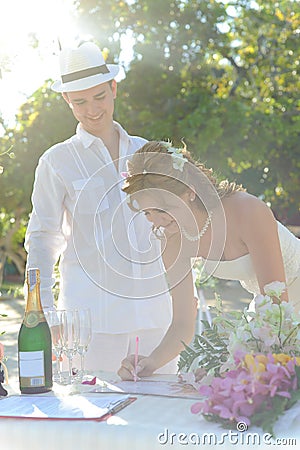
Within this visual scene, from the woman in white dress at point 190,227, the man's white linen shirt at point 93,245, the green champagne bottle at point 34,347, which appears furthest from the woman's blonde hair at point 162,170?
the man's white linen shirt at point 93,245

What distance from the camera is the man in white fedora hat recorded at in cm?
270

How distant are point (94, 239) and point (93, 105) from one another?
50 centimetres

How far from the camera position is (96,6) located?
388 inches

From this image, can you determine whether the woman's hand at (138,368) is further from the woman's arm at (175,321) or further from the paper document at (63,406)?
the paper document at (63,406)

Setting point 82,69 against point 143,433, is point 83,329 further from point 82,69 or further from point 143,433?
point 82,69

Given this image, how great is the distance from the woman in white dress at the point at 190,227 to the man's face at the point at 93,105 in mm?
553

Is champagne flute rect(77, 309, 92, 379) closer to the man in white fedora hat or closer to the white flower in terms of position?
the white flower

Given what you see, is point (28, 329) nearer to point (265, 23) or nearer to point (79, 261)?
point (79, 261)

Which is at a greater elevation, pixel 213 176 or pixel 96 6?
pixel 96 6

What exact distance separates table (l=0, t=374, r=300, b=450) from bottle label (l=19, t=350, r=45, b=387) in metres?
0.26

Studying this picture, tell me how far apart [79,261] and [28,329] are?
0.84 m

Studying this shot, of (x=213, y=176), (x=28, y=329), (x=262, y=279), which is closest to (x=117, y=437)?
(x=28, y=329)

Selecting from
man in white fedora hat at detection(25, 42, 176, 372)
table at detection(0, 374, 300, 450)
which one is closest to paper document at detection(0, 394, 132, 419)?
table at detection(0, 374, 300, 450)

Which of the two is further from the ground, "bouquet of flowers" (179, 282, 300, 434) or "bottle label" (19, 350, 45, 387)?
"bouquet of flowers" (179, 282, 300, 434)
